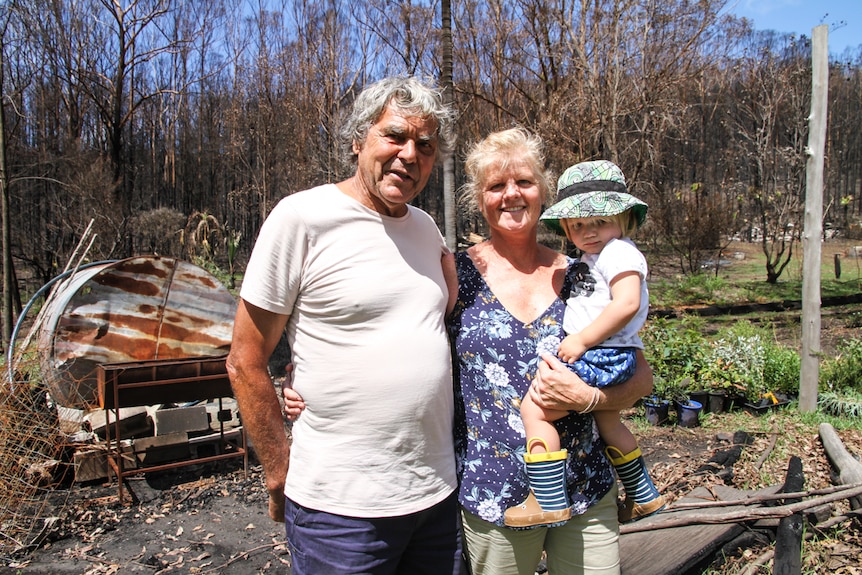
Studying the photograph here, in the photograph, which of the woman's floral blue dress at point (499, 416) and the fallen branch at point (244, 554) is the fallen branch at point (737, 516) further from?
the fallen branch at point (244, 554)

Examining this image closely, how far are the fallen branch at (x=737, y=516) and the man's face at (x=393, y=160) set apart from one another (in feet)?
7.14

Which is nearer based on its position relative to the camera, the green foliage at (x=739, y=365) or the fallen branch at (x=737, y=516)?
the fallen branch at (x=737, y=516)

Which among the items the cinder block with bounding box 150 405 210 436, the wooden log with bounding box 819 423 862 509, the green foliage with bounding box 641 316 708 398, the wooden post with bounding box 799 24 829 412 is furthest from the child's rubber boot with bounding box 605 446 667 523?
the wooden post with bounding box 799 24 829 412

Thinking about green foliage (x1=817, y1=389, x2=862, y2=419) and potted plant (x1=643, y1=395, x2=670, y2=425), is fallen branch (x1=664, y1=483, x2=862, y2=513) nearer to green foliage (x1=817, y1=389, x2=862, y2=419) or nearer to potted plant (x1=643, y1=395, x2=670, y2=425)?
potted plant (x1=643, y1=395, x2=670, y2=425)

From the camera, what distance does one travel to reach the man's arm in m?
1.61

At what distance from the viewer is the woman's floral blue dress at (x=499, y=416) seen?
173 cm

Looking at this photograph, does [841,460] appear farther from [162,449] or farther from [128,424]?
[128,424]

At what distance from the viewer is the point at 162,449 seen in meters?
5.15

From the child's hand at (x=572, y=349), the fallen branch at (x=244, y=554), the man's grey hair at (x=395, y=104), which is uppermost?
the man's grey hair at (x=395, y=104)

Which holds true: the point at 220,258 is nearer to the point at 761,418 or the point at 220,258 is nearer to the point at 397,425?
the point at 761,418

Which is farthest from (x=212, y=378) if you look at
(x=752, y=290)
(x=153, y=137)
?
(x=153, y=137)

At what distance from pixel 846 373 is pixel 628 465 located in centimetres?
553

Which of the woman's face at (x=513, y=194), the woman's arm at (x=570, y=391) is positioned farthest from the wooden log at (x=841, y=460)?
the woman's face at (x=513, y=194)

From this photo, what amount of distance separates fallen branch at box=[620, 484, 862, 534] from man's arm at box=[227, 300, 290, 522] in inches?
81.8
